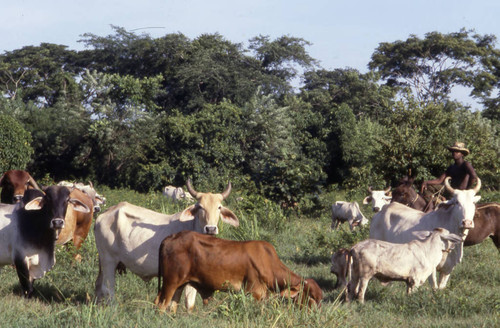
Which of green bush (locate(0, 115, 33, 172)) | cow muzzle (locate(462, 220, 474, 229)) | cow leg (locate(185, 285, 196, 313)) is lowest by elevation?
green bush (locate(0, 115, 33, 172))

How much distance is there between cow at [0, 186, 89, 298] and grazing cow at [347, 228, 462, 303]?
3.47 m

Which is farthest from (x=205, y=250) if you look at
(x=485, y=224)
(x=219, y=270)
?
(x=485, y=224)

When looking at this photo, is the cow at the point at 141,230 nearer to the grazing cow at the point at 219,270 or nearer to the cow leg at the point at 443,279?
the grazing cow at the point at 219,270

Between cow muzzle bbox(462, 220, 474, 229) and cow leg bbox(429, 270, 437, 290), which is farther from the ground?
cow muzzle bbox(462, 220, 474, 229)

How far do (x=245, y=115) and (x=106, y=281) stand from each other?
2288 centimetres

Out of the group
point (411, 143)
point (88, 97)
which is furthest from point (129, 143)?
point (411, 143)

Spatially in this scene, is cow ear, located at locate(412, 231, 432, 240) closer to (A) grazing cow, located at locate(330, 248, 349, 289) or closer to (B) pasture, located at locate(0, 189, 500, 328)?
(B) pasture, located at locate(0, 189, 500, 328)

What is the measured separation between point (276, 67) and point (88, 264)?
3137 cm

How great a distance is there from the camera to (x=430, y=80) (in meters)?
36.9

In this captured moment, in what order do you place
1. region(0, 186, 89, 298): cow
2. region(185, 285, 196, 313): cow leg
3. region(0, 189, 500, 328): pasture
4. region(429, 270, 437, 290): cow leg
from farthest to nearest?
region(429, 270, 437, 290): cow leg
region(0, 186, 89, 298): cow
region(185, 285, 196, 313): cow leg
region(0, 189, 500, 328): pasture

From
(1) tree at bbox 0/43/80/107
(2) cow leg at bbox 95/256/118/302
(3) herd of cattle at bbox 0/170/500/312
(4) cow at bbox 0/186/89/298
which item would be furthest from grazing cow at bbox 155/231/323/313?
(1) tree at bbox 0/43/80/107

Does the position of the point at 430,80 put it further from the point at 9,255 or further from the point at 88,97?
the point at 9,255

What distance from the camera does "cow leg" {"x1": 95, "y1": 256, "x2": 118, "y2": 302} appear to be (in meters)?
7.50

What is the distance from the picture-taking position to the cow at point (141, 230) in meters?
7.27
